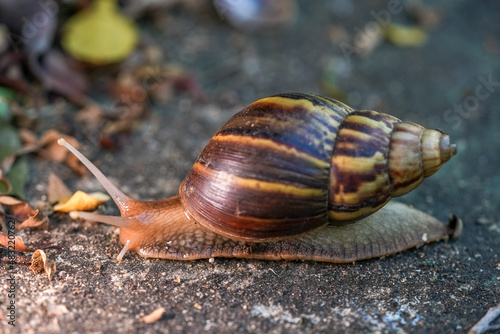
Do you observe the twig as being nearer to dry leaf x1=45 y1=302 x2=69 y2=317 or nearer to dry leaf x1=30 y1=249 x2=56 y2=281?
dry leaf x1=45 y1=302 x2=69 y2=317

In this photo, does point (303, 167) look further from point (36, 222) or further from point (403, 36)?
point (403, 36)

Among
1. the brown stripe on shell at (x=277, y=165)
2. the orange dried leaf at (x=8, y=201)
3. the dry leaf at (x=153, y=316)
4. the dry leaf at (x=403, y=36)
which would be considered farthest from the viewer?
the dry leaf at (x=403, y=36)

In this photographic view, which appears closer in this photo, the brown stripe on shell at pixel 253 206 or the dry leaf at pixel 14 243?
the brown stripe on shell at pixel 253 206

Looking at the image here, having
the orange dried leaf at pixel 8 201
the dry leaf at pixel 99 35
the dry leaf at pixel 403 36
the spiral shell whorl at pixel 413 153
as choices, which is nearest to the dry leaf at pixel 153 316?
the orange dried leaf at pixel 8 201

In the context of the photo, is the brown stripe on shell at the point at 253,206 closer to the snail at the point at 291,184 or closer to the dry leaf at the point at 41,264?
the snail at the point at 291,184

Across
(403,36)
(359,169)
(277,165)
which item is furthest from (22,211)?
(403,36)

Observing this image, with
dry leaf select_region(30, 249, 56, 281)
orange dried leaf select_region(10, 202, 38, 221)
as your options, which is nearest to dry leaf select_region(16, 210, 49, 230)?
orange dried leaf select_region(10, 202, 38, 221)
